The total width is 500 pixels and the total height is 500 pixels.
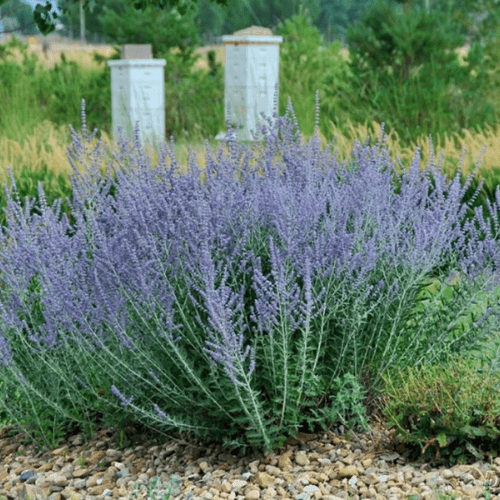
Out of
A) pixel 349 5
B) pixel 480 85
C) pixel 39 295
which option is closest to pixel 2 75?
pixel 480 85

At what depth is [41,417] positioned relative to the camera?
363cm

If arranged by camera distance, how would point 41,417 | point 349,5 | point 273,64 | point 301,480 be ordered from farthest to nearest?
point 349,5, point 273,64, point 41,417, point 301,480

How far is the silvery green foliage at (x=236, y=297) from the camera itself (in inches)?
118

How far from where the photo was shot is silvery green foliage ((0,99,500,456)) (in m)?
3.00

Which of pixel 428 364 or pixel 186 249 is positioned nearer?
pixel 186 249

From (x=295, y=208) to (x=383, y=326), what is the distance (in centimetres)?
59

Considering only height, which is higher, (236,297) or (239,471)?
(236,297)

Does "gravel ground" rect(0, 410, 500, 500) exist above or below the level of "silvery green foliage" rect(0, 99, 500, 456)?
below

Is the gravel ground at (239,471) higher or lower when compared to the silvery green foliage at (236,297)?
lower

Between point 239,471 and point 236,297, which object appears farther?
point 239,471

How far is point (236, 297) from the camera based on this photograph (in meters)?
3.07

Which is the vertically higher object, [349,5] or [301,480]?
[349,5]

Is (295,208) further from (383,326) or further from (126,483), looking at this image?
(126,483)

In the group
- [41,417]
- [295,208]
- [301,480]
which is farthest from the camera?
[41,417]
